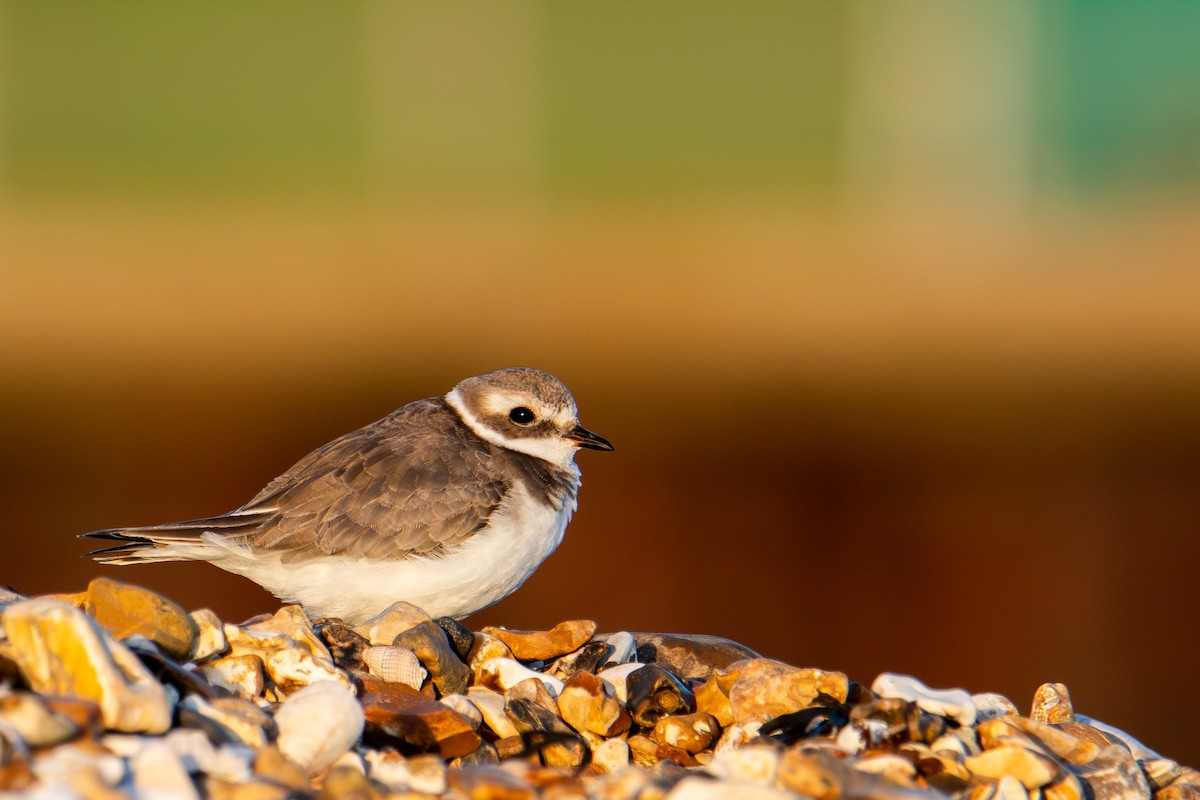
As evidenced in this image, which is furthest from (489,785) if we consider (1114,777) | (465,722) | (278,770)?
(1114,777)

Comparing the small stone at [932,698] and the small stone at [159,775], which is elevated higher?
the small stone at [159,775]

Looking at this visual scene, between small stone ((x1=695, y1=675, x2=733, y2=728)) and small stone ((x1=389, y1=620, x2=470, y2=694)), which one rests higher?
small stone ((x1=389, y1=620, x2=470, y2=694))

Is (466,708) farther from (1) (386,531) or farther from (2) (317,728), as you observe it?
(1) (386,531)

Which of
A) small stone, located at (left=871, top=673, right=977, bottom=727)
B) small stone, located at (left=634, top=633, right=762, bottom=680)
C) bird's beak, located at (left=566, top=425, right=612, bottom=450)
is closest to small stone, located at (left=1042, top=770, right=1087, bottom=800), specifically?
small stone, located at (left=871, top=673, right=977, bottom=727)

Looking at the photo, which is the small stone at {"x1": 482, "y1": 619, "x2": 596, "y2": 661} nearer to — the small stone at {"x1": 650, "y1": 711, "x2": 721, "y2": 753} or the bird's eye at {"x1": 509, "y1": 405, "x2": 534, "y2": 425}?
the small stone at {"x1": 650, "y1": 711, "x2": 721, "y2": 753}

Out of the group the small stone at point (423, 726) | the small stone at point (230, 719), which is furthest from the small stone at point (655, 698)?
the small stone at point (230, 719)

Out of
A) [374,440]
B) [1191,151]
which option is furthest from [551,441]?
[1191,151]

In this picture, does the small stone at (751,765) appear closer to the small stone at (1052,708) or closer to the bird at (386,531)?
the small stone at (1052,708)
